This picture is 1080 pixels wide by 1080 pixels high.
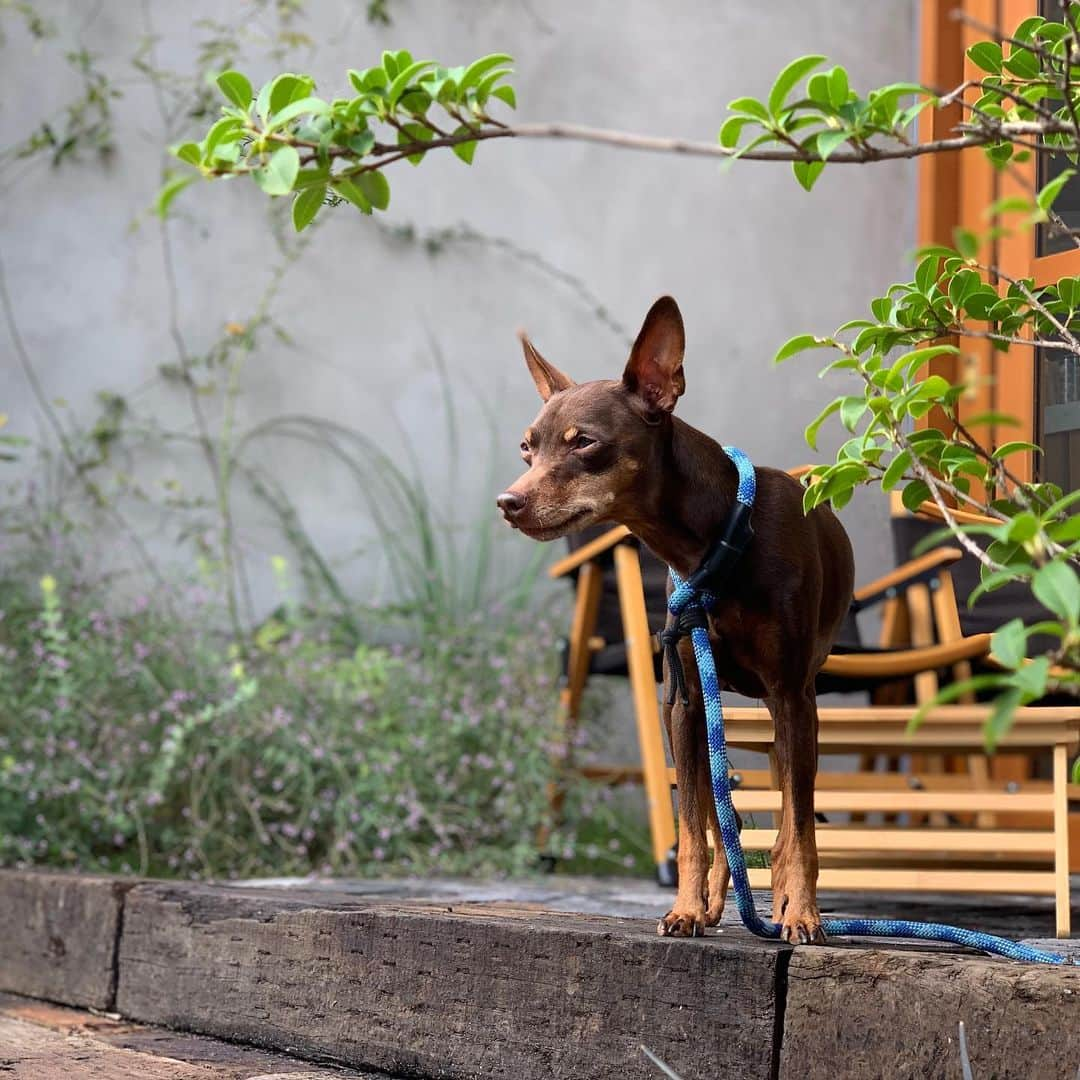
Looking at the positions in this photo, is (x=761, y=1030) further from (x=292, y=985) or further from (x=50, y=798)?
(x=50, y=798)

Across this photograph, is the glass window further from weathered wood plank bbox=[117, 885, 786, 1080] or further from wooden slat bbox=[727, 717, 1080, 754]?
weathered wood plank bbox=[117, 885, 786, 1080]

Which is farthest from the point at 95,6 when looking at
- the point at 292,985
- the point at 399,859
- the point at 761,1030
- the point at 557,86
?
the point at 761,1030

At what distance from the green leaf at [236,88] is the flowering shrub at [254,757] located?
2.42 meters

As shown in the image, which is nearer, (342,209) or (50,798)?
(50,798)

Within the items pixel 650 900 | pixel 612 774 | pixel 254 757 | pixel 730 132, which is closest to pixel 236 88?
pixel 730 132

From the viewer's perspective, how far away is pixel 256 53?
520 cm

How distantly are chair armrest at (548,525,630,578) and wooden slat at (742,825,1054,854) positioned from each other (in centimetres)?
120

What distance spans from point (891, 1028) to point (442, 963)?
0.72m

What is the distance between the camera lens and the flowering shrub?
12.3 feet

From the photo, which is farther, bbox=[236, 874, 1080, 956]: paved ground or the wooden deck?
bbox=[236, 874, 1080, 956]: paved ground

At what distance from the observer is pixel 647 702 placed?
342 centimetres

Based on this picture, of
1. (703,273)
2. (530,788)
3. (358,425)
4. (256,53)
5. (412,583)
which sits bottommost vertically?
(530,788)

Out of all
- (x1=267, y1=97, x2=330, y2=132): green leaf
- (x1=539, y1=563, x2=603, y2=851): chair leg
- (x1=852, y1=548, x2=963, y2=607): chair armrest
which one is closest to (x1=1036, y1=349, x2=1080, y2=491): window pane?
(x1=267, y1=97, x2=330, y2=132): green leaf

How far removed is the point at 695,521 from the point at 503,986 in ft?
2.37
